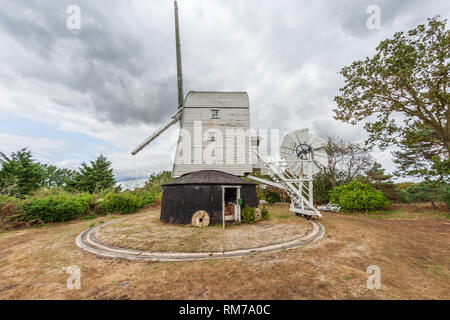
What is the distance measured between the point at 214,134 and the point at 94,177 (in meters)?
29.6

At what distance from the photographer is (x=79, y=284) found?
13.0ft

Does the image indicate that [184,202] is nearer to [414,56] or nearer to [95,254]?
[95,254]

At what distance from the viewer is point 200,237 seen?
7082mm

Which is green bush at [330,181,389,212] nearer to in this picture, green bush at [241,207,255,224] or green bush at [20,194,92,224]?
green bush at [241,207,255,224]

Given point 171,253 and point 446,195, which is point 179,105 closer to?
point 171,253

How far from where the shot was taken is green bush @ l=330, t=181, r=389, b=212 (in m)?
14.0

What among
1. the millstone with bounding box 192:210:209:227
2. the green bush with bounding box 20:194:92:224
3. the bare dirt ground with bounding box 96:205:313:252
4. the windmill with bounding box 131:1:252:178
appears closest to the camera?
the bare dirt ground with bounding box 96:205:313:252

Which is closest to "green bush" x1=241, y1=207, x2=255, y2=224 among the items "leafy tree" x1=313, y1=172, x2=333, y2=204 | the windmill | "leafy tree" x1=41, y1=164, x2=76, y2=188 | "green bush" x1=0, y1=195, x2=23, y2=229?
the windmill

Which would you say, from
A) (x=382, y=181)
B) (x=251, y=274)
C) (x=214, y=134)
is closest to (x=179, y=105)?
(x=214, y=134)

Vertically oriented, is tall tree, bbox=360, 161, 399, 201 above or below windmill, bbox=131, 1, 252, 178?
below

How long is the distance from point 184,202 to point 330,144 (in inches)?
875

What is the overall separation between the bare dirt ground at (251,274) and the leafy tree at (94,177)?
86.8 ft

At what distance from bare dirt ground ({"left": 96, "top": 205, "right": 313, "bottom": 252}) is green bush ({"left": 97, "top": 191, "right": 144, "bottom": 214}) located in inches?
285

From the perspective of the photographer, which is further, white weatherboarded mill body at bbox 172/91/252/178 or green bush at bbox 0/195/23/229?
white weatherboarded mill body at bbox 172/91/252/178
